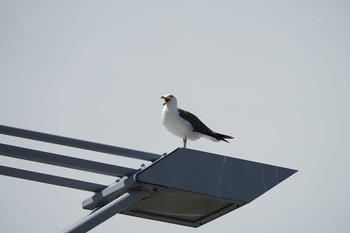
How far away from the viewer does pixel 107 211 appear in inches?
253

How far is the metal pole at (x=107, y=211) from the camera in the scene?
6336mm

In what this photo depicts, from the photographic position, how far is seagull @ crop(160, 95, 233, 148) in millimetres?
10922

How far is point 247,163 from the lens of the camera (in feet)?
21.9

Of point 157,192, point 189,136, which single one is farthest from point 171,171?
point 189,136

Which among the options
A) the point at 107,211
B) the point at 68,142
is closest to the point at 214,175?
the point at 107,211

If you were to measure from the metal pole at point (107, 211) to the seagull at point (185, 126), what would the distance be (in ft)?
14.2

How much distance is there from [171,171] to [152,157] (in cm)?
29

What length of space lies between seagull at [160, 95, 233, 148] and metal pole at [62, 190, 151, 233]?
4.34m

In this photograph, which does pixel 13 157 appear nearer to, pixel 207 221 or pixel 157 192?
pixel 157 192

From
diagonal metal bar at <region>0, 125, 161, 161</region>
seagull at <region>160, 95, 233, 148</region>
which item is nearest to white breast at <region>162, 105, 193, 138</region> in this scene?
seagull at <region>160, 95, 233, 148</region>

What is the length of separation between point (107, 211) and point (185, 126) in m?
4.55

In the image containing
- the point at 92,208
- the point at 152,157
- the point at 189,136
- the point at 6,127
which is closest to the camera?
the point at 6,127

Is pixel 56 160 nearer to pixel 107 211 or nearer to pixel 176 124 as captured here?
pixel 107 211

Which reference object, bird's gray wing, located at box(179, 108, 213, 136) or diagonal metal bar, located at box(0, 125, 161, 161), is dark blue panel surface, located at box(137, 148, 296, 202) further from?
bird's gray wing, located at box(179, 108, 213, 136)
